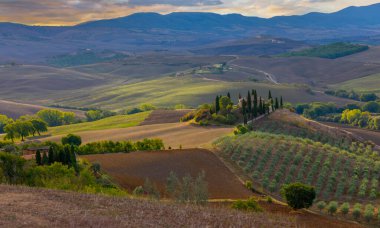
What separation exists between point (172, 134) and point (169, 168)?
2981cm

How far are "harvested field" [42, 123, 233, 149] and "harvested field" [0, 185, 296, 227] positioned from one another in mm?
40090

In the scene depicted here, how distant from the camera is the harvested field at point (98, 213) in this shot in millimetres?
27516

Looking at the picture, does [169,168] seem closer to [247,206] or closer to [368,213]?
[247,206]

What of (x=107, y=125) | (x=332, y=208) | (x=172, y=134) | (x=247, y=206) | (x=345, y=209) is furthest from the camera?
(x=107, y=125)

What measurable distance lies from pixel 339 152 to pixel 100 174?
1351 inches

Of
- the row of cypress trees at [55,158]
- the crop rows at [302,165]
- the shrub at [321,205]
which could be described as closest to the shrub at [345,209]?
the shrub at [321,205]

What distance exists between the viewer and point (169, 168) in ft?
202

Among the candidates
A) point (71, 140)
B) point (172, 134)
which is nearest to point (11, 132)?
point (71, 140)

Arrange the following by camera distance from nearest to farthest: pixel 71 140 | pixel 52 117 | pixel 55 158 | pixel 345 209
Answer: pixel 345 209 < pixel 55 158 < pixel 71 140 < pixel 52 117

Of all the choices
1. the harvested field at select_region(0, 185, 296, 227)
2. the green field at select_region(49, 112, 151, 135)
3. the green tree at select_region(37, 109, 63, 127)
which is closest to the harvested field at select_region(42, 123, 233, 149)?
the green field at select_region(49, 112, 151, 135)

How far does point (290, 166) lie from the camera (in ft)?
209

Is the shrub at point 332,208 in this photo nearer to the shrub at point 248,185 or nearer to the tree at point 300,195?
the tree at point 300,195

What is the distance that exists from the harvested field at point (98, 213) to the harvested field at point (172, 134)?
40.1 metres

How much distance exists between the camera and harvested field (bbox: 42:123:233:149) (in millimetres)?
81375
